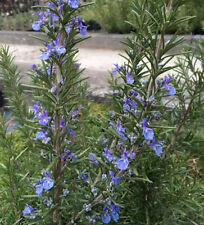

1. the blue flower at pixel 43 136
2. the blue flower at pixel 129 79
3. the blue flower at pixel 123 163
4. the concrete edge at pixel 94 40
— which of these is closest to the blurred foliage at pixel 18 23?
the concrete edge at pixel 94 40

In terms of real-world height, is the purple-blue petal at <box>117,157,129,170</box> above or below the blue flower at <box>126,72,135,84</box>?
below

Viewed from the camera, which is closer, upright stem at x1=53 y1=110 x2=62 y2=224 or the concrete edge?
upright stem at x1=53 y1=110 x2=62 y2=224

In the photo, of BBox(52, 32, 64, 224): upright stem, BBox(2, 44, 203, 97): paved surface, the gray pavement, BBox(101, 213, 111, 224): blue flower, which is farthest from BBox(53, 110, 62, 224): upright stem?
the gray pavement

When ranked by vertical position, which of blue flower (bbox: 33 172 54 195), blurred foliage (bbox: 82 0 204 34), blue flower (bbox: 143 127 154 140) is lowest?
blue flower (bbox: 33 172 54 195)

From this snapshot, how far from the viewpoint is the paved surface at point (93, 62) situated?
3.24 meters

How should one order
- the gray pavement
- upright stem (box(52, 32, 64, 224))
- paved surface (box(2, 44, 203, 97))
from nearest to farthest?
upright stem (box(52, 32, 64, 224)) → paved surface (box(2, 44, 203, 97)) → the gray pavement

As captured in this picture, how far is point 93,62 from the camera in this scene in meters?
4.19

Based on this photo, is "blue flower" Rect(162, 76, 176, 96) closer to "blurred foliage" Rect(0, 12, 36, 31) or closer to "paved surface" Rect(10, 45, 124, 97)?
"paved surface" Rect(10, 45, 124, 97)

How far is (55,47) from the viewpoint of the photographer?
2.14ft

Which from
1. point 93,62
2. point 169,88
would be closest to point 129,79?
point 169,88

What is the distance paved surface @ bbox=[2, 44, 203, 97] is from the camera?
3.24m

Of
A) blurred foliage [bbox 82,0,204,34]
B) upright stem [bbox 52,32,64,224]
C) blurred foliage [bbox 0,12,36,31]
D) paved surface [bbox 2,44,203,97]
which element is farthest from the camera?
blurred foliage [bbox 0,12,36,31]

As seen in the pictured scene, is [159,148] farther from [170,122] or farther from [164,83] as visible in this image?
[170,122]

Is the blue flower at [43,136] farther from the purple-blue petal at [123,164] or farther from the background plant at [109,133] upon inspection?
the purple-blue petal at [123,164]
